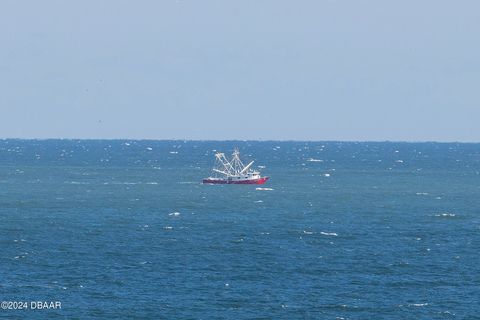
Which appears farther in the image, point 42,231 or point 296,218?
point 296,218

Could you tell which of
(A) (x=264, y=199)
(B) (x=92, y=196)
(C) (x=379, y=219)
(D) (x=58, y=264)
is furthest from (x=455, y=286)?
(B) (x=92, y=196)

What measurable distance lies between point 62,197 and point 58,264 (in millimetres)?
74872

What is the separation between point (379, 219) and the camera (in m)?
142

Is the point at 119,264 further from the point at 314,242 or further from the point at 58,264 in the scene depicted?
the point at 314,242

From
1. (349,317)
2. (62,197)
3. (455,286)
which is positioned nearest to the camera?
(349,317)

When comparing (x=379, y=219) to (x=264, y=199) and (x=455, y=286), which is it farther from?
(x=455, y=286)

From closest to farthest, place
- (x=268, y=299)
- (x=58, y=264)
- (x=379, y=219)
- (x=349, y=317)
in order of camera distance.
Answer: (x=349, y=317)
(x=268, y=299)
(x=58, y=264)
(x=379, y=219)

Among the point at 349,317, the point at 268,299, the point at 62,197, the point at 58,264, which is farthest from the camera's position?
the point at 62,197

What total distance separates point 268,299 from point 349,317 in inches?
312

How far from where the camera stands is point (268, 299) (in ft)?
280

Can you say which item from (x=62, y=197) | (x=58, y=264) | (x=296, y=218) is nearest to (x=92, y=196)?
(x=62, y=197)

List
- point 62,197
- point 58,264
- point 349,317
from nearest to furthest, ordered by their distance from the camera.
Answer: point 349,317 < point 58,264 < point 62,197

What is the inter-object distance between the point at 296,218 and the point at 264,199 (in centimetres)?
3173

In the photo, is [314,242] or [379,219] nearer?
[314,242]
